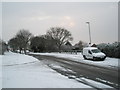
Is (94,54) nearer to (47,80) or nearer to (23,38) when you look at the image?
(47,80)

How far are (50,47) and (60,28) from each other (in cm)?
1258

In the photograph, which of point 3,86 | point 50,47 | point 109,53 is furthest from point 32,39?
point 3,86

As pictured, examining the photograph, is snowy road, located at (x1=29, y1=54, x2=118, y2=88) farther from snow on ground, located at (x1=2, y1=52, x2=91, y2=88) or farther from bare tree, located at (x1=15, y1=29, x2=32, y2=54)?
bare tree, located at (x1=15, y1=29, x2=32, y2=54)

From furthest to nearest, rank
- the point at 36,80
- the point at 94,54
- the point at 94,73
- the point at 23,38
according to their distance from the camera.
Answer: the point at 23,38
the point at 94,54
the point at 94,73
the point at 36,80

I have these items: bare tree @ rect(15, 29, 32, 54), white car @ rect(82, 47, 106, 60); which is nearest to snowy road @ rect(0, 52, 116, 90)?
white car @ rect(82, 47, 106, 60)

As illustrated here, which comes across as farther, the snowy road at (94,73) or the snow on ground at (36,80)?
the snowy road at (94,73)

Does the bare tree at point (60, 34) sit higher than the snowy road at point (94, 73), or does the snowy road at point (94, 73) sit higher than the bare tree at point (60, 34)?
the bare tree at point (60, 34)

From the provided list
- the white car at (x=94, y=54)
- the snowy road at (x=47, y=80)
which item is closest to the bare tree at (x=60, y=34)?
the white car at (x=94, y=54)

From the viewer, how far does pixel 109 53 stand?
31.2 m

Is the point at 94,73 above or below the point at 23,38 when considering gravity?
below

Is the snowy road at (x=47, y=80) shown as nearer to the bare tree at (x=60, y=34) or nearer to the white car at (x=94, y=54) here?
the white car at (x=94, y=54)

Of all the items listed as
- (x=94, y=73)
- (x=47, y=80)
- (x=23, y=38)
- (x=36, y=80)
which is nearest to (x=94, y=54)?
(x=94, y=73)

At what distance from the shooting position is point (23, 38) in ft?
284

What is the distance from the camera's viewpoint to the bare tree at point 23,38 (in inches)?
3277
